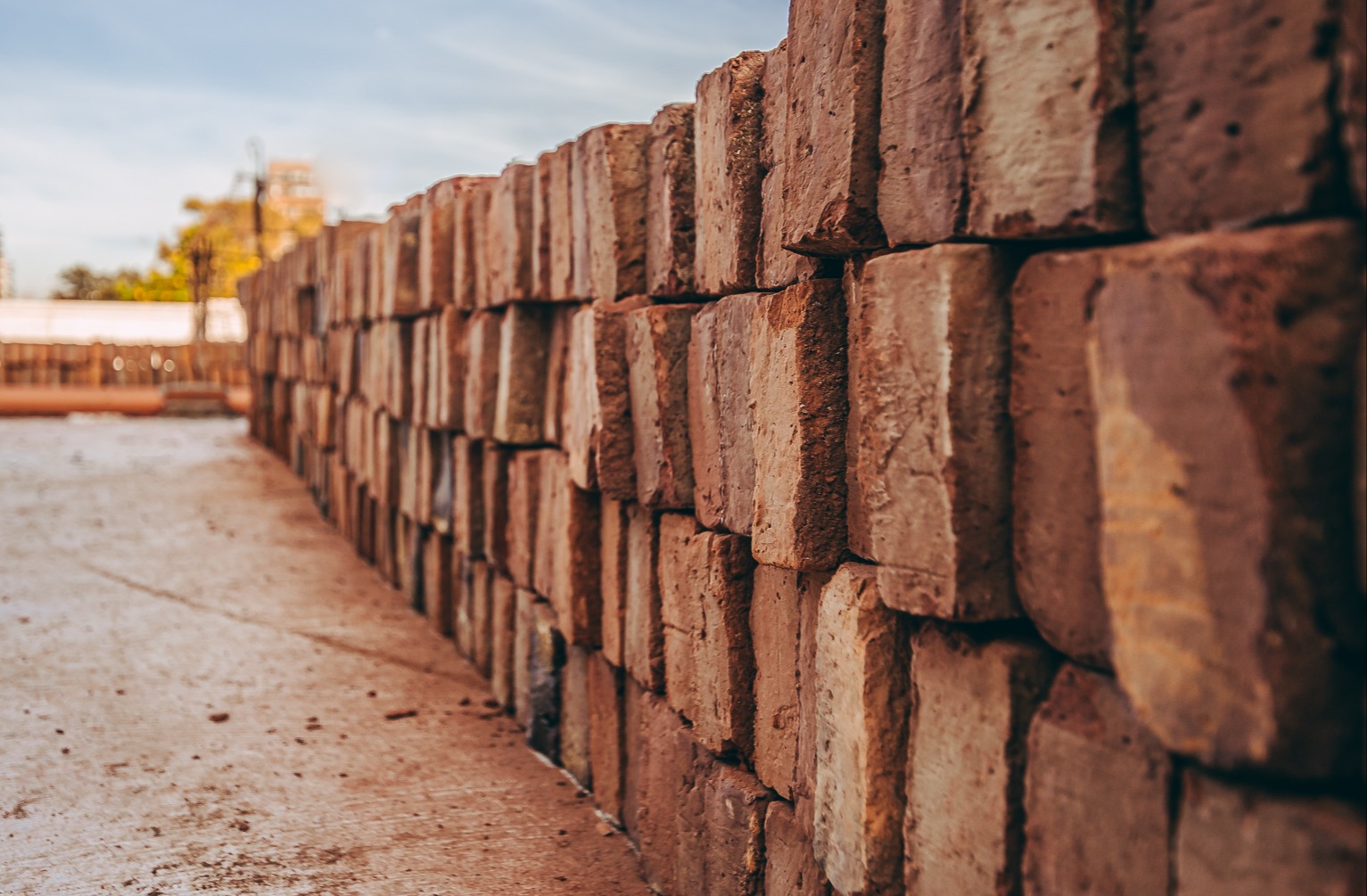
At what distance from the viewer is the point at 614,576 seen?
3.68 metres

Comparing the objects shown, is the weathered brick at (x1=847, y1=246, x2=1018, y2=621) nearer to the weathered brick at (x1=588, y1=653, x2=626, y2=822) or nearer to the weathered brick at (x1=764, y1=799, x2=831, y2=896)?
the weathered brick at (x1=764, y1=799, x2=831, y2=896)

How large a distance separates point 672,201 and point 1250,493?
2.11 m

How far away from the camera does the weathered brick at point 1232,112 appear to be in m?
1.33

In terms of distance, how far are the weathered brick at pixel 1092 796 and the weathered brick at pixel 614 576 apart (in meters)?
1.99

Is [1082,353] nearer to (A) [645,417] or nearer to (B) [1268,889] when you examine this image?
(B) [1268,889]

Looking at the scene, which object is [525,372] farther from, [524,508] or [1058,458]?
[1058,458]

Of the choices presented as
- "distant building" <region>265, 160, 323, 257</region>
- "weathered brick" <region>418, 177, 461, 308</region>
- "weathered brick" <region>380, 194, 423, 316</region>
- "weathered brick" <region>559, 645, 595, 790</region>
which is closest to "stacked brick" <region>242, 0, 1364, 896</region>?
"weathered brick" <region>559, 645, 595, 790</region>

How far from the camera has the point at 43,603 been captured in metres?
6.40

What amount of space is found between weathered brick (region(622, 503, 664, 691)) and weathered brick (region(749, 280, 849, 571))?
2.49 feet

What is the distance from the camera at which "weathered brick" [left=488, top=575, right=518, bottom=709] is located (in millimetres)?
4898

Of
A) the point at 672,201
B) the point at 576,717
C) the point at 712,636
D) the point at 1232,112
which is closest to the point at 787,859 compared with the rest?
the point at 712,636

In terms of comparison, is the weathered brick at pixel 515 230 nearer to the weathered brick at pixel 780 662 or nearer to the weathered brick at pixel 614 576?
the weathered brick at pixel 614 576

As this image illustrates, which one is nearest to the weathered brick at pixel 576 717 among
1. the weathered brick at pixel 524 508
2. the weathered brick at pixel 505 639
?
the weathered brick at pixel 524 508

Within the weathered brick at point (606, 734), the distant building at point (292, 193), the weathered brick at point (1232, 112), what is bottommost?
the weathered brick at point (606, 734)
